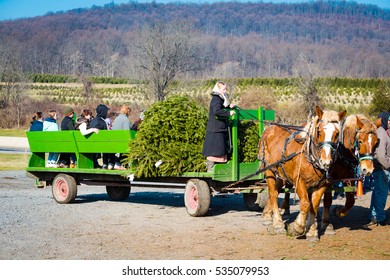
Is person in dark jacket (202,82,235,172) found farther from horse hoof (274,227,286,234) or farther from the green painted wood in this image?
horse hoof (274,227,286,234)

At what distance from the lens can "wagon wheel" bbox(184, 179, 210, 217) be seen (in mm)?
12219

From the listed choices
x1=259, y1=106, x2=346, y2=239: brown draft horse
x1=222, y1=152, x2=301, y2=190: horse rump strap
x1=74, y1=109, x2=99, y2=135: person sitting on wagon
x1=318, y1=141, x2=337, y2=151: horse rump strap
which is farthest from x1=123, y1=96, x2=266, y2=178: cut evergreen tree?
x1=318, y1=141, x2=337, y2=151: horse rump strap

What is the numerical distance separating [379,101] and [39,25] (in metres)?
63.3

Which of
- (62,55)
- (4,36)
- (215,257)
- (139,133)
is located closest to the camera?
(215,257)

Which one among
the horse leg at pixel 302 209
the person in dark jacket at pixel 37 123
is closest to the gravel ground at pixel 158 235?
the horse leg at pixel 302 209

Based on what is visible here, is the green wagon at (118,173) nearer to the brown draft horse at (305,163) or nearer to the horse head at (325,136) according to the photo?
the brown draft horse at (305,163)

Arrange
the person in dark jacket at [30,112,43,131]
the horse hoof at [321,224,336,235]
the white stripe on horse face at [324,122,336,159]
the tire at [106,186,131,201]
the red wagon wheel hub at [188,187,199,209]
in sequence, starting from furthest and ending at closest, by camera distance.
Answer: the person in dark jacket at [30,112,43,131]
the tire at [106,186,131,201]
the red wagon wheel hub at [188,187,199,209]
the horse hoof at [321,224,336,235]
the white stripe on horse face at [324,122,336,159]

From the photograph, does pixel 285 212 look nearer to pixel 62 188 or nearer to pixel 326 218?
pixel 326 218

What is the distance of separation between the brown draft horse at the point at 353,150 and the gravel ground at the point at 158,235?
92cm

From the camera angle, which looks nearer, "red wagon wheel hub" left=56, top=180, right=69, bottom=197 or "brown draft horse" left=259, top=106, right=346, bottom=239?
"brown draft horse" left=259, top=106, right=346, bottom=239

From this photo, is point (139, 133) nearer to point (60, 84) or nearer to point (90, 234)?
point (90, 234)

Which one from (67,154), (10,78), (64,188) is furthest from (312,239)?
(10,78)

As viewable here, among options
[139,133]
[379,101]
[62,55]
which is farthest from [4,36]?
[139,133]

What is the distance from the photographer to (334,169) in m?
11.0
